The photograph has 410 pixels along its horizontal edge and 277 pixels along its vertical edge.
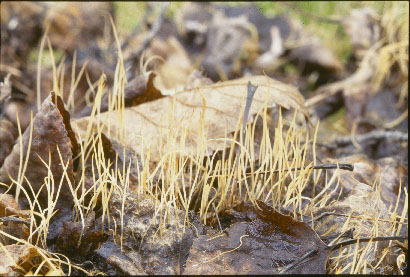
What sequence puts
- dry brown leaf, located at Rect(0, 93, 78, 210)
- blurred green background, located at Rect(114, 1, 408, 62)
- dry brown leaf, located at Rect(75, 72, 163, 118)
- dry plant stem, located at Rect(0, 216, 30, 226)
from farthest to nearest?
blurred green background, located at Rect(114, 1, 408, 62) < dry brown leaf, located at Rect(75, 72, 163, 118) < dry brown leaf, located at Rect(0, 93, 78, 210) < dry plant stem, located at Rect(0, 216, 30, 226)

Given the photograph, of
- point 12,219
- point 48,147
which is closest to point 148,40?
point 48,147

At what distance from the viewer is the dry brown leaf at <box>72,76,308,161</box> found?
1.34m

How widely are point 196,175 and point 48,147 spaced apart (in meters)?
0.42

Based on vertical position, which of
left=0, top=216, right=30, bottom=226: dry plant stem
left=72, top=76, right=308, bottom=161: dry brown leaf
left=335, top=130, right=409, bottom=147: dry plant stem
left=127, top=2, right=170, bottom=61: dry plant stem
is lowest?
left=0, top=216, right=30, bottom=226: dry plant stem

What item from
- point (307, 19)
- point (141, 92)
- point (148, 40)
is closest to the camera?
point (141, 92)

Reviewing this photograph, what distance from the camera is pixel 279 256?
1027 mm

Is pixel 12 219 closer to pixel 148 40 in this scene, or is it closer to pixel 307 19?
pixel 148 40

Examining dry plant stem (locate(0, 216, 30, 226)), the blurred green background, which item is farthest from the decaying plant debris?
A: the blurred green background

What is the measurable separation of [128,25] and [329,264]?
2.76 metres

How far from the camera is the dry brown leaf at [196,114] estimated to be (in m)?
1.34

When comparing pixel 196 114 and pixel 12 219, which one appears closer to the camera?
pixel 12 219

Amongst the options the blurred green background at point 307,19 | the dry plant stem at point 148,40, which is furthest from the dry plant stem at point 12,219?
the blurred green background at point 307,19

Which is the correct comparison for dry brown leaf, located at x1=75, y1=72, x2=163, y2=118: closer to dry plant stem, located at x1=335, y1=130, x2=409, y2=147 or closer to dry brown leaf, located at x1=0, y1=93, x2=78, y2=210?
dry brown leaf, located at x1=0, y1=93, x2=78, y2=210

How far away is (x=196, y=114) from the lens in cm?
146
